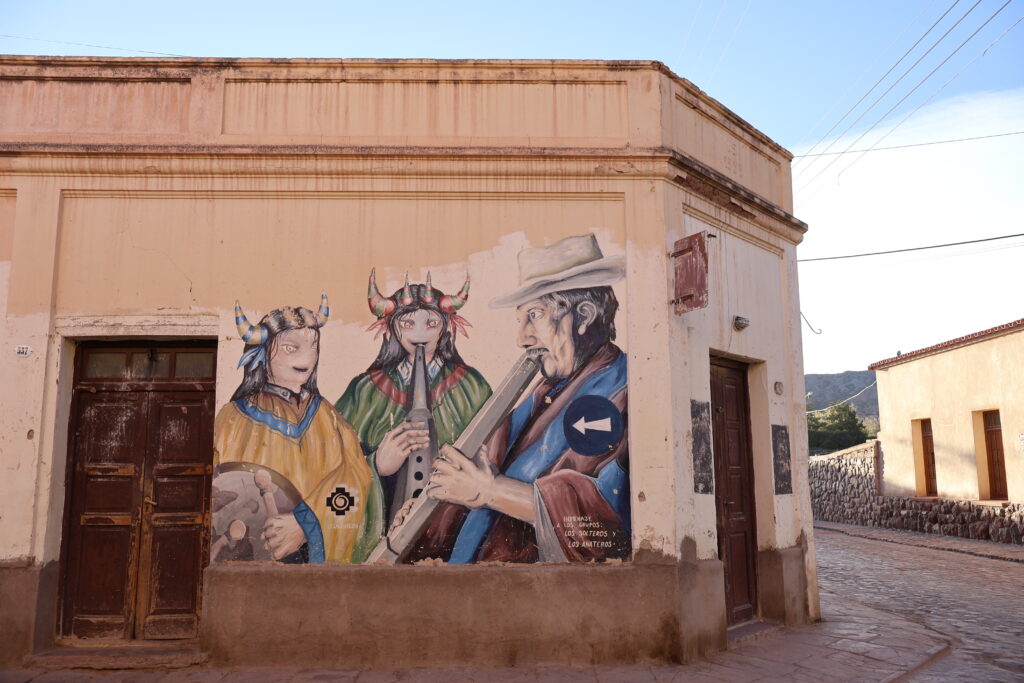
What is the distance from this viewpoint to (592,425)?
6781mm

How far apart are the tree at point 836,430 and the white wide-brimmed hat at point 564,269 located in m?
35.8

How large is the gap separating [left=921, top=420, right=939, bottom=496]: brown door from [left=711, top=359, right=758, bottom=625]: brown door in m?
15.0

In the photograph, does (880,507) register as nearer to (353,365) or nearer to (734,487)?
(734,487)

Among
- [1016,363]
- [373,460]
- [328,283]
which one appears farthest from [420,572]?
[1016,363]

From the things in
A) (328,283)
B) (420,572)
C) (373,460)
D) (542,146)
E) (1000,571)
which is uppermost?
(542,146)

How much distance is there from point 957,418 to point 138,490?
60.2 ft

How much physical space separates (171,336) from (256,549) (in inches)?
76.4

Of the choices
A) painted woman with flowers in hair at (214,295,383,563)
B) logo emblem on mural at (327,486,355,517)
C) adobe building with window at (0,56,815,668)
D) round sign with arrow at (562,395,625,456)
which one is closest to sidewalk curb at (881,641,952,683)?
adobe building with window at (0,56,815,668)

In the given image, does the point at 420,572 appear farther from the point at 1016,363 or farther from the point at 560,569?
the point at 1016,363

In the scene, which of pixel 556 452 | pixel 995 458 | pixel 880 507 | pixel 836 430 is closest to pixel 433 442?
pixel 556 452

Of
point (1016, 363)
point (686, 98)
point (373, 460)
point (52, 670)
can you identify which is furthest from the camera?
point (1016, 363)

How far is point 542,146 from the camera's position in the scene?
280 inches

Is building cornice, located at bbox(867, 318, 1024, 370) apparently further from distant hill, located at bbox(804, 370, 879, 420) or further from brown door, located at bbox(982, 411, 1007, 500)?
distant hill, located at bbox(804, 370, 879, 420)

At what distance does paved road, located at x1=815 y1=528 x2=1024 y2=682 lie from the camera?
676cm
